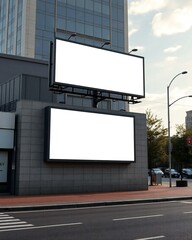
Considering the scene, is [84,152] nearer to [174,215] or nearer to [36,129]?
[36,129]

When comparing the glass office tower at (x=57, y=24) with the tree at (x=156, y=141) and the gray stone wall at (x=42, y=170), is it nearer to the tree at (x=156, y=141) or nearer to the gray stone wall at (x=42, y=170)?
the tree at (x=156, y=141)

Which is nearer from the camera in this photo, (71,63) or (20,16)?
(71,63)

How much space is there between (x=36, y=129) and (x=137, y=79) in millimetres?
10265

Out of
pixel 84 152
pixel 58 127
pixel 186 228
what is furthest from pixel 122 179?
pixel 186 228

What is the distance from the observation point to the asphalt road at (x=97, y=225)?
999 centimetres

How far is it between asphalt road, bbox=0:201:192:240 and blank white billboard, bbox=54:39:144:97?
1297cm

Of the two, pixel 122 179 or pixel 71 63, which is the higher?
pixel 71 63

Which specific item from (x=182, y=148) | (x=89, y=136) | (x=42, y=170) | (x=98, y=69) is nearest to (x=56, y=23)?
(x=182, y=148)

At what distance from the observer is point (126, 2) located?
79.4 m

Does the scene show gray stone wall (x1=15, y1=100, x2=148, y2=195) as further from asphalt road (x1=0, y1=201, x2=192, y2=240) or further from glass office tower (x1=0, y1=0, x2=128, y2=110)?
glass office tower (x1=0, y1=0, x2=128, y2=110)

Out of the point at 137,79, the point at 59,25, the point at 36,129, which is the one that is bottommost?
the point at 36,129

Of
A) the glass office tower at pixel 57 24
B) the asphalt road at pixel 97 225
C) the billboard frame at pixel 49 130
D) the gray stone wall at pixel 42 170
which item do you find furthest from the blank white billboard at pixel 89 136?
the glass office tower at pixel 57 24

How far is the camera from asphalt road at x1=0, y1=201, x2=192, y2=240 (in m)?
9.99

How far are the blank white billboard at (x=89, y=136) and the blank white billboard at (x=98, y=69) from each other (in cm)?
242
